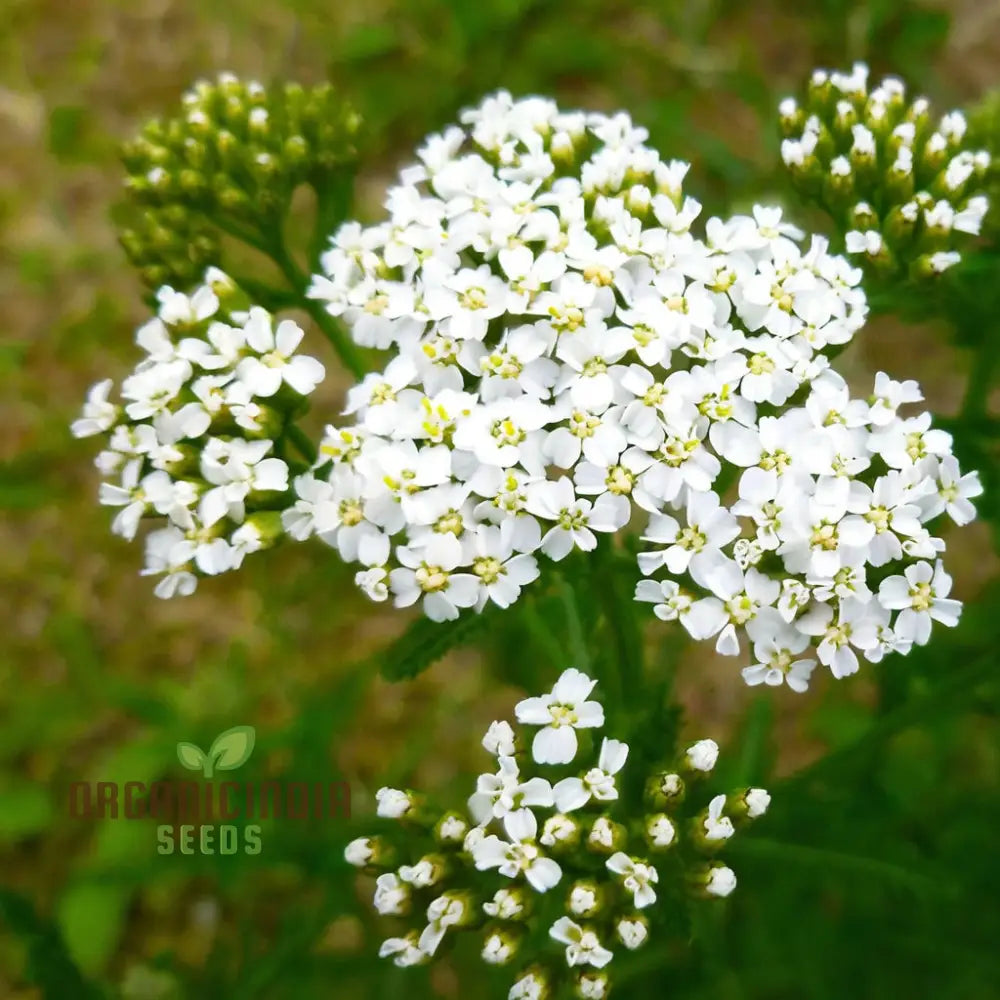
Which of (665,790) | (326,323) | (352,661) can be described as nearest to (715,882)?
(665,790)

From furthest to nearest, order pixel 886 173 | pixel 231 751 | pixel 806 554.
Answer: pixel 231 751
pixel 886 173
pixel 806 554

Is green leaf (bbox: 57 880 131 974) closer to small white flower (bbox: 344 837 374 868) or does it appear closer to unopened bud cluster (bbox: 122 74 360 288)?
small white flower (bbox: 344 837 374 868)

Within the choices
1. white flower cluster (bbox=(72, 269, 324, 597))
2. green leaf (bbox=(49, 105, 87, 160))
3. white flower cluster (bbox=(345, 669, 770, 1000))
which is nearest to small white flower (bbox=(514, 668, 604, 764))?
white flower cluster (bbox=(345, 669, 770, 1000))

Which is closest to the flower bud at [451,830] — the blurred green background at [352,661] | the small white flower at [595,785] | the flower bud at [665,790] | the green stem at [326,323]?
the small white flower at [595,785]

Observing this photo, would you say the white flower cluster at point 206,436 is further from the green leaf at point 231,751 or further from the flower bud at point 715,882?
the flower bud at point 715,882

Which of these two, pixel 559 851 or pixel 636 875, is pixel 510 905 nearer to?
pixel 559 851

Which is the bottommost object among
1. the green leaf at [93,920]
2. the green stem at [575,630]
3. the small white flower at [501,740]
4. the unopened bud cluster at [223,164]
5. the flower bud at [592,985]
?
the flower bud at [592,985]
